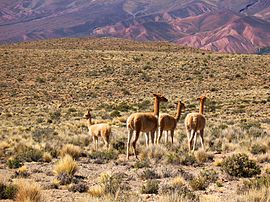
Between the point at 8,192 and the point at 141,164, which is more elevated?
the point at 8,192

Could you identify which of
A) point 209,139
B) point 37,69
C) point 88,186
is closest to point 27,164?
point 88,186

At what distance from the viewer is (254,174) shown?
1207 cm

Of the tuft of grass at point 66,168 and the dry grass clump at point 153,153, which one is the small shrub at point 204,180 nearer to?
the dry grass clump at point 153,153

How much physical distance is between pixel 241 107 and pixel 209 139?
1618 centimetres

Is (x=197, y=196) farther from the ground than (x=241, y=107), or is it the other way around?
(x=197, y=196)

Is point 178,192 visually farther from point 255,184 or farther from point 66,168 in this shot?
point 66,168

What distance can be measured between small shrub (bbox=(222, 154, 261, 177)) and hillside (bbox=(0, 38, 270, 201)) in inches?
7.8

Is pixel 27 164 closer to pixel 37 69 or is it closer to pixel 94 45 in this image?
pixel 37 69

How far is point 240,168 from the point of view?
1195 cm

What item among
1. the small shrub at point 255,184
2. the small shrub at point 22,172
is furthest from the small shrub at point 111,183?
the small shrub at point 255,184

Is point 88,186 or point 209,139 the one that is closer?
point 88,186

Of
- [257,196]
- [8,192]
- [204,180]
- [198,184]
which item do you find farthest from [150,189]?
[8,192]

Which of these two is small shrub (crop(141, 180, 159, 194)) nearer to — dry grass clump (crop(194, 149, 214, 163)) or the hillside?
the hillside

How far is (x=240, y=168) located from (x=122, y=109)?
2322cm
